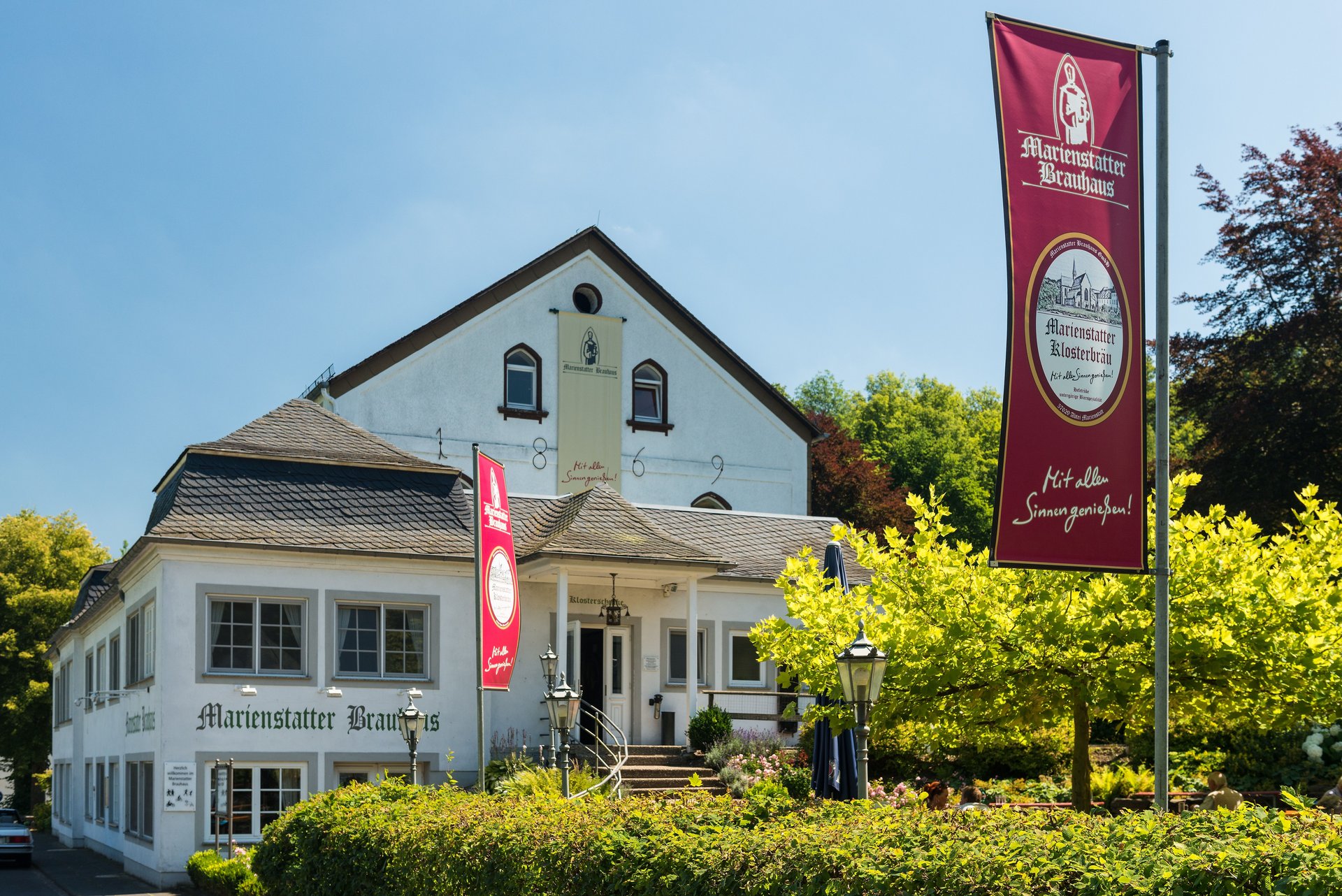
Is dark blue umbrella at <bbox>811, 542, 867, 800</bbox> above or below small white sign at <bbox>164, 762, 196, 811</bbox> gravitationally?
above

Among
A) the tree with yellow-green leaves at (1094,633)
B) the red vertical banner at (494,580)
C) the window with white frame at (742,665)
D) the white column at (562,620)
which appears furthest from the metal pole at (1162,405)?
the window with white frame at (742,665)

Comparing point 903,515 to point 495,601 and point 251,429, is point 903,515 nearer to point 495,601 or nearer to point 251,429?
point 251,429

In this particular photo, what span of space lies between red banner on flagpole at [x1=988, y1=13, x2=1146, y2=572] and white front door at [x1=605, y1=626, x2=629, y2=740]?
53.9ft

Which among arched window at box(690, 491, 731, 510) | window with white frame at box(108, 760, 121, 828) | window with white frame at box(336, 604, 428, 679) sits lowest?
window with white frame at box(108, 760, 121, 828)

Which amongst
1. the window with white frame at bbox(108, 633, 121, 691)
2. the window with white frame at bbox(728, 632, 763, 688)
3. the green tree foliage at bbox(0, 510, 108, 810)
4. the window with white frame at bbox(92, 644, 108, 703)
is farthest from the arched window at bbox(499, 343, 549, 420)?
the green tree foliage at bbox(0, 510, 108, 810)

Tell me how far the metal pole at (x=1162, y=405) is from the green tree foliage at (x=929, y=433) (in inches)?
1982

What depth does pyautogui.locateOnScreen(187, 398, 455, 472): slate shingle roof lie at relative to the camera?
24938mm

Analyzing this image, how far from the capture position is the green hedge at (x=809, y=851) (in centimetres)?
635

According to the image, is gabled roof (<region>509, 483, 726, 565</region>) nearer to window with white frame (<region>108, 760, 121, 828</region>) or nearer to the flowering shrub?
window with white frame (<region>108, 760, 121, 828</region>)

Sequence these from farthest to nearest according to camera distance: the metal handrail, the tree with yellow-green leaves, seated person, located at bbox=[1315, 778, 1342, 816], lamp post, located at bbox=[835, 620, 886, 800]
Result: 1. the metal handrail
2. seated person, located at bbox=[1315, 778, 1342, 816]
3. the tree with yellow-green leaves
4. lamp post, located at bbox=[835, 620, 886, 800]

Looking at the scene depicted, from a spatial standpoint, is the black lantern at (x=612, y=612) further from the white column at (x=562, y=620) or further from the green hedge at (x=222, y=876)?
the green hedge at (x=222, y=876)

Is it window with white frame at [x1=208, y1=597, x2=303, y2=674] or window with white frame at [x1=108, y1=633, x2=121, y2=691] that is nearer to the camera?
window with white frame at [x1=208, y1=597, x2=303, y2=674]

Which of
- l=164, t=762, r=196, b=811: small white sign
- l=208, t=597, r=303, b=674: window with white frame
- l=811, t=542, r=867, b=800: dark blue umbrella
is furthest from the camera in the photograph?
l=208, t=597, r=303, b=674: window with white frame

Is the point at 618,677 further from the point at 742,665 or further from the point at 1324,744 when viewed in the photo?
the point at 1324,744
